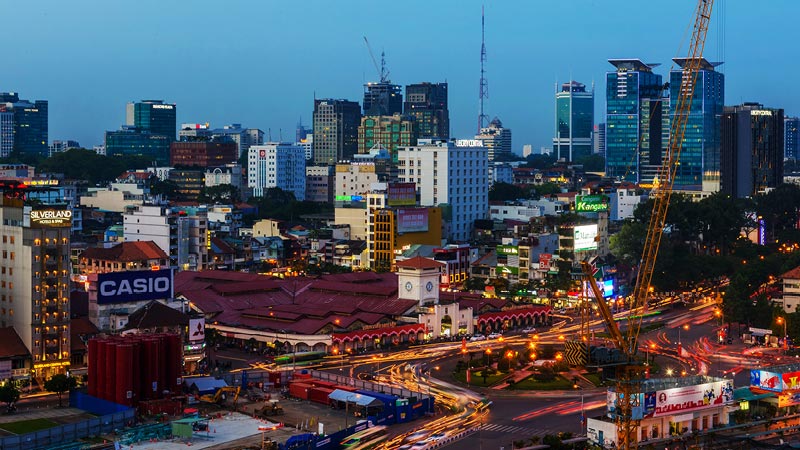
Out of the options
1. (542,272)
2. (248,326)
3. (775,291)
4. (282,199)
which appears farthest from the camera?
(282,199)

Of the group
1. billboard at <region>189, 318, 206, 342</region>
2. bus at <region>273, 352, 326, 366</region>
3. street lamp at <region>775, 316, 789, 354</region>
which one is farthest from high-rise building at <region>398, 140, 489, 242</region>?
billboard at <region>189, 318, 206, 342</region>

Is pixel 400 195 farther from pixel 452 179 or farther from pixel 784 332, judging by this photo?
pixel 784 332

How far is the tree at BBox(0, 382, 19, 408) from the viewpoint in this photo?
2613 inches

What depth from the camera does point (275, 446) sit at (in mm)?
58219

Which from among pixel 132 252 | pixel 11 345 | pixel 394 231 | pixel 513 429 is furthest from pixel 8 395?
pixel 394 231

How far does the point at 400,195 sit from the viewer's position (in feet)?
421

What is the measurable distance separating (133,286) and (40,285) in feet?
24.0

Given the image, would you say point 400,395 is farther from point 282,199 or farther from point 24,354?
point 282,199

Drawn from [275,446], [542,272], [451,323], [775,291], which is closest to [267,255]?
[542,272]

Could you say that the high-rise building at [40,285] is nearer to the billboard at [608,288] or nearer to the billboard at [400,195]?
the billboard at [608,288]

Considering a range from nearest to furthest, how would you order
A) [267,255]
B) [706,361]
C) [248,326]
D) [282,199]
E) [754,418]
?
[754,418], [706,361], [248,326], [267,255], [282,199]

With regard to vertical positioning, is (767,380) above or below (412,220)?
below

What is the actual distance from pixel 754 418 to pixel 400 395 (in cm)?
1965

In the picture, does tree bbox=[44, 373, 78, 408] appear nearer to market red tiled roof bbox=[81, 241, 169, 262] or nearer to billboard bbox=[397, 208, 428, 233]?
market red tiled roof bbox=[81, 241, 169, 262]
